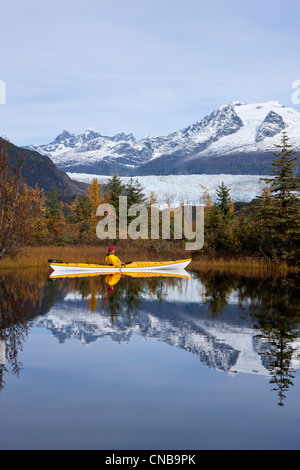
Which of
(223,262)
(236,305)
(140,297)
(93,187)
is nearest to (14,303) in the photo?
(140,297)

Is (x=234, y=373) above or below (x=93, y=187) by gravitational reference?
below

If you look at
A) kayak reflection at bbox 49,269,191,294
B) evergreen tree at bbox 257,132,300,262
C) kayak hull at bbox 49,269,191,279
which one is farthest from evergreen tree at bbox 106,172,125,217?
evergreen tree at bbox 257,132,300,262

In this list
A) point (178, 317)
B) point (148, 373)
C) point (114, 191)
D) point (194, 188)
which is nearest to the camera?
point (148, 373)

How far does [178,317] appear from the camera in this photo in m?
13.0

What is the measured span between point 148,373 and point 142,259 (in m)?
22.2

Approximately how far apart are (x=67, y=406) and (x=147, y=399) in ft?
3.64

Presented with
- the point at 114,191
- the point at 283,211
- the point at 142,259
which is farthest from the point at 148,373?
the point at 114,191

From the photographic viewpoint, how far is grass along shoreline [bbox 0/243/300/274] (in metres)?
26.5

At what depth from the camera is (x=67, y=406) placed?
21.2ft

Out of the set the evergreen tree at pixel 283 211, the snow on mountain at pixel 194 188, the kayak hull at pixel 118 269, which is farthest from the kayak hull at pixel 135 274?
the snow on mountain at pixel 194 188

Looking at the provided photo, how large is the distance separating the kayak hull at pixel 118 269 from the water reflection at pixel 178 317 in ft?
9.14

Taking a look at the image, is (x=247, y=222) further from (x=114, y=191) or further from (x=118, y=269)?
(x=114, y=191)

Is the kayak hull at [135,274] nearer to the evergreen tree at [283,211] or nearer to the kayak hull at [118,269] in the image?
the kayak hull at [118,269]
